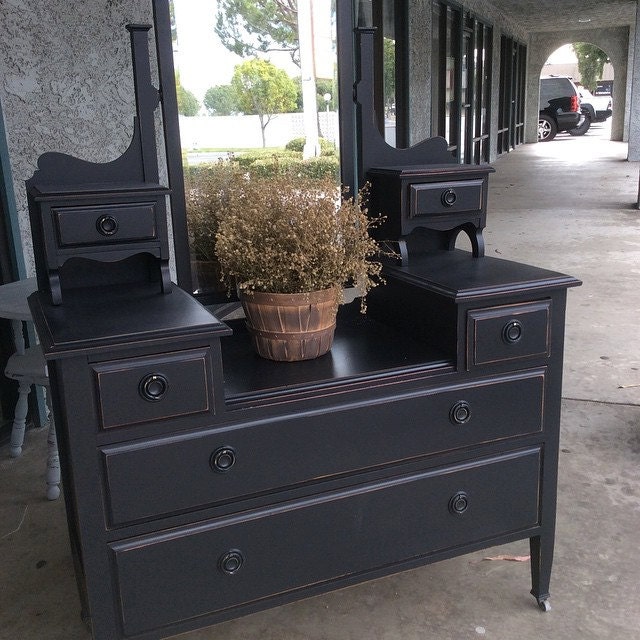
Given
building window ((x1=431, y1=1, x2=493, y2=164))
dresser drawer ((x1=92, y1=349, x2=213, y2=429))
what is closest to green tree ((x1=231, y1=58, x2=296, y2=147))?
dresser drawer ((x1=92, y1=349, x2=213, y2=429))

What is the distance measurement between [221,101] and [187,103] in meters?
0.31

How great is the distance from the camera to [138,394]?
5.07ft

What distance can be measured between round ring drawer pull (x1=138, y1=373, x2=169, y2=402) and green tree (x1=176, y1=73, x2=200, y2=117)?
0.95m

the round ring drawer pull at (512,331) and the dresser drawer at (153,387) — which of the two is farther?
the round ring drawer pull at (512,331)

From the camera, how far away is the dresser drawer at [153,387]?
1.53 meters

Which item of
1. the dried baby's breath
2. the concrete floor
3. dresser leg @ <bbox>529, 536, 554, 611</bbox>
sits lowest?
the concrete floor

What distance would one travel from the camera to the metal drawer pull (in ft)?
6.92

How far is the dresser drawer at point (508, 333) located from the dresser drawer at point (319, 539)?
11.2 inches

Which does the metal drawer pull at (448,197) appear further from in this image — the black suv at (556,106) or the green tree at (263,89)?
the black suv at (556,106)

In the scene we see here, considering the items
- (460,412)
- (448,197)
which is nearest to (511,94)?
(448,197)

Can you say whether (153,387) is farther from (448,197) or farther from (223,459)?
(448,197)

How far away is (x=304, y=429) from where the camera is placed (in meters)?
1.72

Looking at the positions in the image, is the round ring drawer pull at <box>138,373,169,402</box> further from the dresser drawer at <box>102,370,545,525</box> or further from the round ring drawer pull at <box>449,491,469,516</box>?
the round ring drawer pull at <box>449,491,469,516</box>

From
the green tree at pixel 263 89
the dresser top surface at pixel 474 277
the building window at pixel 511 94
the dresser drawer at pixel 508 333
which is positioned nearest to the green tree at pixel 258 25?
the green tree at pixel 263 89
